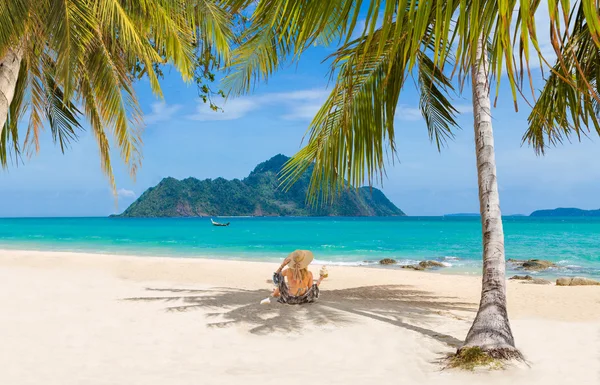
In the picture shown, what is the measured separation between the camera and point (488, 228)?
4711 mm

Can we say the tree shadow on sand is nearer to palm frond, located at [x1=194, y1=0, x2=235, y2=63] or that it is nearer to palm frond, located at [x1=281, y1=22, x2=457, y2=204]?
palm frond, located at [x1=281, y1=22, x2=457, y2=204]

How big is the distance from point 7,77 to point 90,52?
962 millimetres

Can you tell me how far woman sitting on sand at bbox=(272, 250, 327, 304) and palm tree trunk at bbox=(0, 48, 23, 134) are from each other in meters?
3.63

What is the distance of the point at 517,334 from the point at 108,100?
17.4ft

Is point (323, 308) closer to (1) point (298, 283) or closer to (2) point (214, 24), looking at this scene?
(1) point (298, 283)

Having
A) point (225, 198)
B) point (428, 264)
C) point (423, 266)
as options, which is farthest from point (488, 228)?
point (225, 198)

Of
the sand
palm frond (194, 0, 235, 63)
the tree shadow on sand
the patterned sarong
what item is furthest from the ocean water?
palm frond (194, 0, 235, 63)

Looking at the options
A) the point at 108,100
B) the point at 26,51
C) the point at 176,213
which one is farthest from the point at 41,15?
the point at 176,213

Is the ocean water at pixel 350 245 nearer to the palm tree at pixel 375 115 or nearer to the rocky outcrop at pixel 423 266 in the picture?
the rocky outcrop at pixel 423 266

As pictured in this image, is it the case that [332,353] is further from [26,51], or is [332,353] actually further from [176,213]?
[176,213]

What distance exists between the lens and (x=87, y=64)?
235 inches

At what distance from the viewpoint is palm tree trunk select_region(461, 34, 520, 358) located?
4.58 metres

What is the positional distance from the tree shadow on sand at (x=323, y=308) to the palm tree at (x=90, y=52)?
84.6 inches

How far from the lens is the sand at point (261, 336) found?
13.4ft
